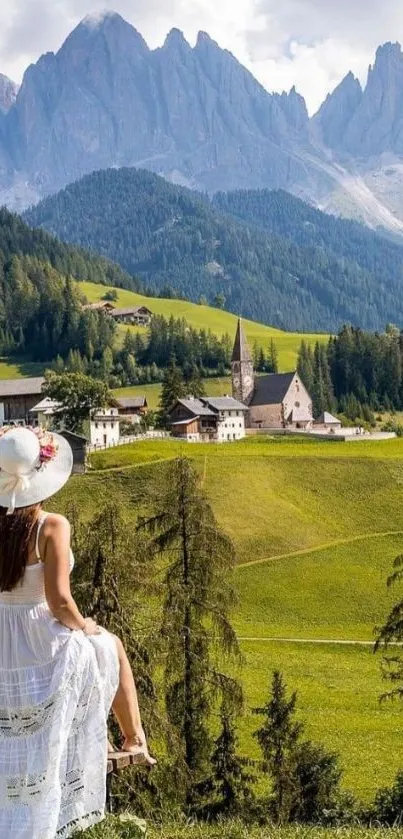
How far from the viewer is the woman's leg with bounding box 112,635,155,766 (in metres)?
6.79

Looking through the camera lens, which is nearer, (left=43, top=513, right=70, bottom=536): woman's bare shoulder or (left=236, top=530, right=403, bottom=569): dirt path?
(left=43, top=513, right=70, bottom=536): woman's bare shoulder

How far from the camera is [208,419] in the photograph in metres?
109

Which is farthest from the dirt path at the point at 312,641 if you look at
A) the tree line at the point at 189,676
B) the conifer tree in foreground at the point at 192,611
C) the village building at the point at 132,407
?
A: the village building at the point at 132,407

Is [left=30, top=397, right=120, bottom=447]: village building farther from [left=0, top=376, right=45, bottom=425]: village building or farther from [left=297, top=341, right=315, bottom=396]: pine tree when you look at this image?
[left=297, top=341, right=315, bottom=396]: pine tree

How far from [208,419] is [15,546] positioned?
336 ft

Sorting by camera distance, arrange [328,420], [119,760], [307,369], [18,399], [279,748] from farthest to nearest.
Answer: [307,369]
[18,399]
[328,420]
[279,748]
[119,760]

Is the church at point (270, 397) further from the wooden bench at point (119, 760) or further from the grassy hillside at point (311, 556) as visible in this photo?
the wooden bench at point (119, 760)

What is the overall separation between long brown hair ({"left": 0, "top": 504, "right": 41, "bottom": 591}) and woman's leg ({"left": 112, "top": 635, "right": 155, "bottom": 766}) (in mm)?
976

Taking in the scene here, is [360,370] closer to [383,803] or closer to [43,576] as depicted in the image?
[383,803]

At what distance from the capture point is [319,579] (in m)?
52.3

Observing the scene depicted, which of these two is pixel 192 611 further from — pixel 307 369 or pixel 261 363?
pixel 261 363

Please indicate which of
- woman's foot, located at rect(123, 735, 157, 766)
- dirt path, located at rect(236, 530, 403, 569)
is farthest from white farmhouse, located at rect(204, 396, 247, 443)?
woman's foot, located at rect(123, 735, 157, 766)

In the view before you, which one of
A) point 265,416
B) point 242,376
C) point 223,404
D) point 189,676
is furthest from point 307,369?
point 189,676

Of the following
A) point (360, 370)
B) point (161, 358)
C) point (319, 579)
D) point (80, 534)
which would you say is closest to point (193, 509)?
point (80, 534)
